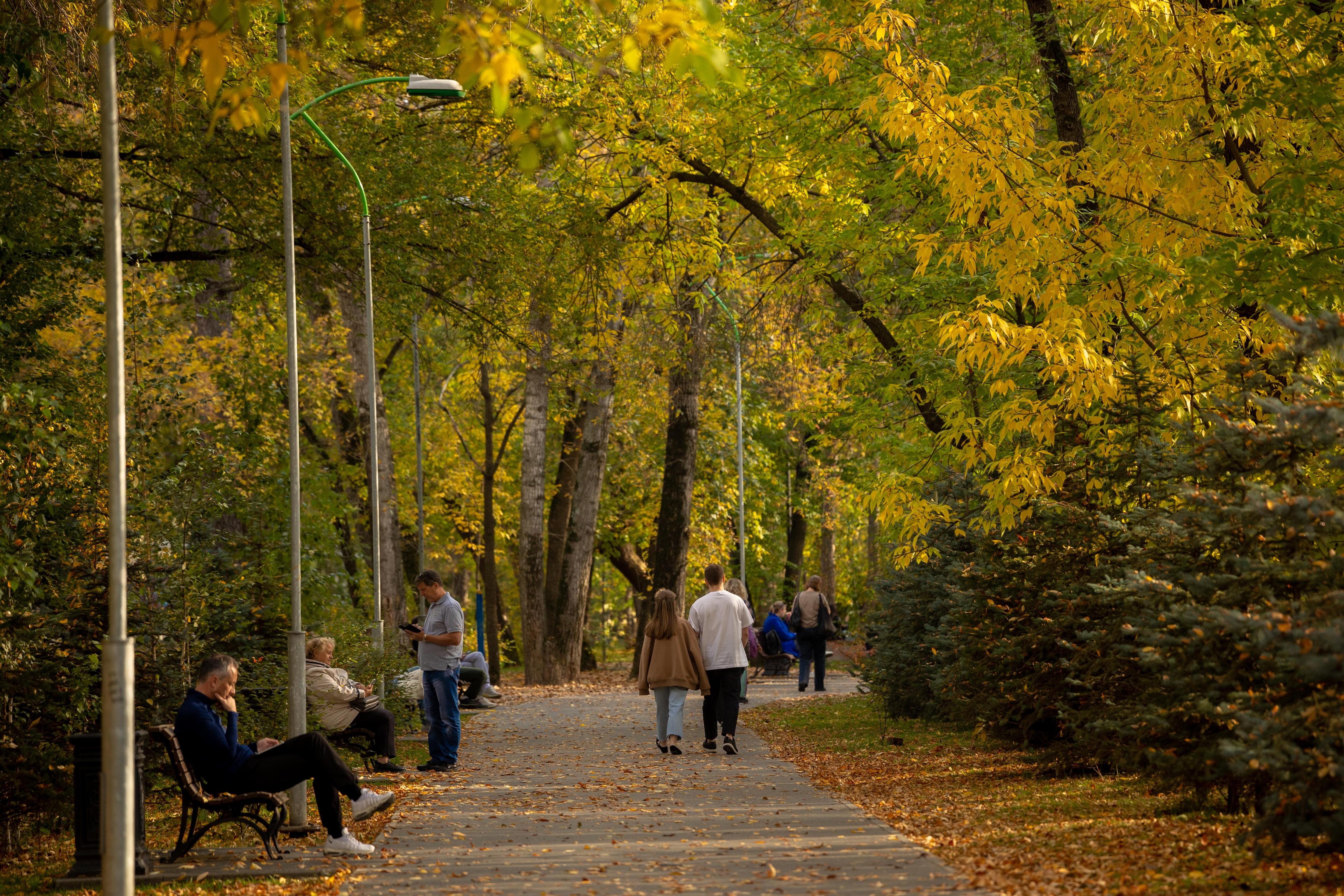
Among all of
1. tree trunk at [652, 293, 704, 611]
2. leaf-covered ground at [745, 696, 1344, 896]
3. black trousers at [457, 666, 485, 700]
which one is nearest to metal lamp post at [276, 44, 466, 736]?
leaf-covered ground at [745, 696, 1344, 896]

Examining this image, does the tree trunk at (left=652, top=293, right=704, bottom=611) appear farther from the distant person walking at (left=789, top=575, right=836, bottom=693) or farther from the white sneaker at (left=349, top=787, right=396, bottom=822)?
the white sneaker at (left=349, top=787, right=396, bottom=822)

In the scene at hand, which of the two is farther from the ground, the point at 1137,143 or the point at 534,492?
the point at 1137,143

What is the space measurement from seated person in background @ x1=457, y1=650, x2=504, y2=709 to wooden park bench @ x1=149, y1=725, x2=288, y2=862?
12538 millimetres

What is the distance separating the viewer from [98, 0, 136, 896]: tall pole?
598 cm

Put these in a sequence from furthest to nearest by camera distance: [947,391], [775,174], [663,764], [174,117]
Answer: [775,174]
[947,391]
[663,764]
[174,117]

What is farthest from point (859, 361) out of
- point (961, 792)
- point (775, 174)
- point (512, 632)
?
point (512, 632)

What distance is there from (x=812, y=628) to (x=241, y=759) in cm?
1690

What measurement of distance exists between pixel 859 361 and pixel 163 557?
1099 cm

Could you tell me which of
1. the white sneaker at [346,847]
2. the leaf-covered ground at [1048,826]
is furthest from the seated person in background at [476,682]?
the white sneaker at [346,847]

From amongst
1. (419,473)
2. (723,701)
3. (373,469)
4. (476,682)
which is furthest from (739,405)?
(723,701)

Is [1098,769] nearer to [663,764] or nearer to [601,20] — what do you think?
[663,764]

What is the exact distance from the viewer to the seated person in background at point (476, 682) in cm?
2183

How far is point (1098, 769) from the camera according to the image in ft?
39.2

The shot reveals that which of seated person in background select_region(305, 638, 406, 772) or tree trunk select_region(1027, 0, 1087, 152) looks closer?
seated person in background select_region(305, 638, 406, 772)
